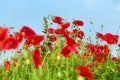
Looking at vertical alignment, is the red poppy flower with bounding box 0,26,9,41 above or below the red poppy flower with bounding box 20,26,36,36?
below

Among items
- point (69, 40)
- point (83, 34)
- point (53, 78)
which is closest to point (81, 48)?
point (83, 34)

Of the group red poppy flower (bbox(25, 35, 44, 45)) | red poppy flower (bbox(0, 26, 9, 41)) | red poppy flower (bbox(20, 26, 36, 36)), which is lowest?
red poppy flower (bbox(0, 26, 9, 41))

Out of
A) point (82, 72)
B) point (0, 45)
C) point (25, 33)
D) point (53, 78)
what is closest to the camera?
point (0, 45)

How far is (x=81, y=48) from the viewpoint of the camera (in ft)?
24.4

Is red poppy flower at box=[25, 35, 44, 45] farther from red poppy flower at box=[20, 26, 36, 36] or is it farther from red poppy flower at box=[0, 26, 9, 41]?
red poppy flower at box=[0, 26, 9, 41]

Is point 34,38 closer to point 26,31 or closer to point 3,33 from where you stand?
point 26,31

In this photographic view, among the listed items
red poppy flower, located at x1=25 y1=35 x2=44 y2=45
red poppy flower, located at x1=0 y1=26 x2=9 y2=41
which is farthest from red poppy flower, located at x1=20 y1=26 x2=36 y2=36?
red poppy flower, located at x1=0 y1=26 x2=9 y2=41

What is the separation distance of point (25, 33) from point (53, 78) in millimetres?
1788

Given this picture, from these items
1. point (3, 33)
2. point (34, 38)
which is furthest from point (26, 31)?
point (3, 33)

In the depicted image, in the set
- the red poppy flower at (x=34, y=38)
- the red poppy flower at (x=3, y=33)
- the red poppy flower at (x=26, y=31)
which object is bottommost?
the red poppy flower at (x=3, y=33)

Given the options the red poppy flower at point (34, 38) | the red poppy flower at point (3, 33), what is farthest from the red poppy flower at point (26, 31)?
the red poppy flower at point (3, 33)

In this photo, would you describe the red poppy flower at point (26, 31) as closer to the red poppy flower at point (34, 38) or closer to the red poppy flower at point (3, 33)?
the red poppy flower at point (34, 38)

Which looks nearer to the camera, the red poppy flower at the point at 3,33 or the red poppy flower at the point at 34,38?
the red poppy flower at the point at 3,33

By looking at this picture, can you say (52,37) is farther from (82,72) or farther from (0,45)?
(0,45)
